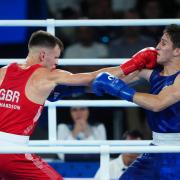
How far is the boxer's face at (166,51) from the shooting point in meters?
4.12

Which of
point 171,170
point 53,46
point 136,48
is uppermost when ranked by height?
point 136,48

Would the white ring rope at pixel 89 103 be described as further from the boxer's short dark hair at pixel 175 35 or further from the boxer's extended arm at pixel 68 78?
the boxer's short dark hair at pixel 175 35

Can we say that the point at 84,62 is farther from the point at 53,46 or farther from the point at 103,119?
the point at 103,119

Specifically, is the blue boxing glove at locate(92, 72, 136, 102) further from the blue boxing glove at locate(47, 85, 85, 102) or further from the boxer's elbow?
the blue boxing glove at locate(47, 85, 85, 102)

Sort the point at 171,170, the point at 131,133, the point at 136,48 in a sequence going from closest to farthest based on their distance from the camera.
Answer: the point at 171,170 → the point at 131,133 → the point at 136,48

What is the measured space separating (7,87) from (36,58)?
27 cm

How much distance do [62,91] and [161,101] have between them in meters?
0.77

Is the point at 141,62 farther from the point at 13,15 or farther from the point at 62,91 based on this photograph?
the point at 13,15

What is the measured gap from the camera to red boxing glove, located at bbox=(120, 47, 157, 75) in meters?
4.18

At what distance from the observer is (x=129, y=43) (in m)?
6.68

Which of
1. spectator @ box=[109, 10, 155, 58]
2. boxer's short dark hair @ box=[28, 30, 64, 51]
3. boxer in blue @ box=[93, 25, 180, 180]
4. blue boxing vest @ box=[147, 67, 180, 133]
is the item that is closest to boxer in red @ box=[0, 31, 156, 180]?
boxer's short dark hair @ box=[28, 30, 64, 51]

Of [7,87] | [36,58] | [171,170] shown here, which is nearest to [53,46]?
[36,58]

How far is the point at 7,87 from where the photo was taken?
4.01 m

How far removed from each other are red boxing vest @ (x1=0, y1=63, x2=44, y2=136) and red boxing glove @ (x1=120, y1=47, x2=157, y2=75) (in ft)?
1.88
